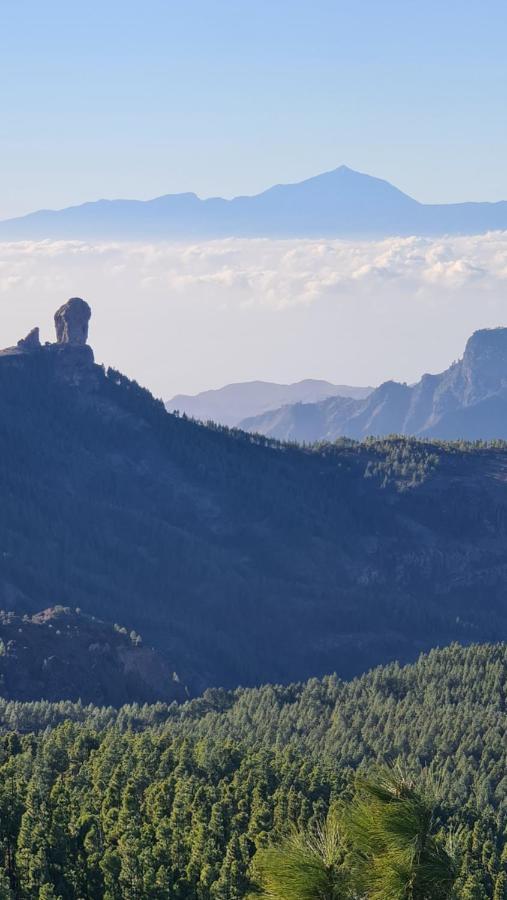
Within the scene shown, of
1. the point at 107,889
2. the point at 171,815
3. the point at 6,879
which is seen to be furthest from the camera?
the point at 171,815

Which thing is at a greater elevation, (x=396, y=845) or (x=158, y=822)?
(x=396, y=845)

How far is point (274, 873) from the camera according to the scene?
2000 inches

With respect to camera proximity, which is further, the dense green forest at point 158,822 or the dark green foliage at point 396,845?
the dense green forest at point 158,822

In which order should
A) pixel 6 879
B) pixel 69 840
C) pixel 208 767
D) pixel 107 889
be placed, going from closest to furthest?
pixel 6 879 < pixel 107 889 < pixel 69 840 < pixel 208 767

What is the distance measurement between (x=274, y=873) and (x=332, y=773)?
14999 cm

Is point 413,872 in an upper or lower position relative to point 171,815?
upper

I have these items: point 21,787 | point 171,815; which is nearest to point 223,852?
point 171,815

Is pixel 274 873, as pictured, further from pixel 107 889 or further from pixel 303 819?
pixel 303 819

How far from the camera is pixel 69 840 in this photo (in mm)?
151125

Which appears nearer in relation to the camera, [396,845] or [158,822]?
[396,845]

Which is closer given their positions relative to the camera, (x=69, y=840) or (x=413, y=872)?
(x=413, y=872)

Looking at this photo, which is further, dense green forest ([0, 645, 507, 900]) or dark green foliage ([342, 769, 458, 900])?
dense green forest ([0, 645, 507, 900])

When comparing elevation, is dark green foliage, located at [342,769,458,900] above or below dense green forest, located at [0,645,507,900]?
above

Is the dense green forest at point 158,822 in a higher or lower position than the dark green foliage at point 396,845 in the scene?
lower
